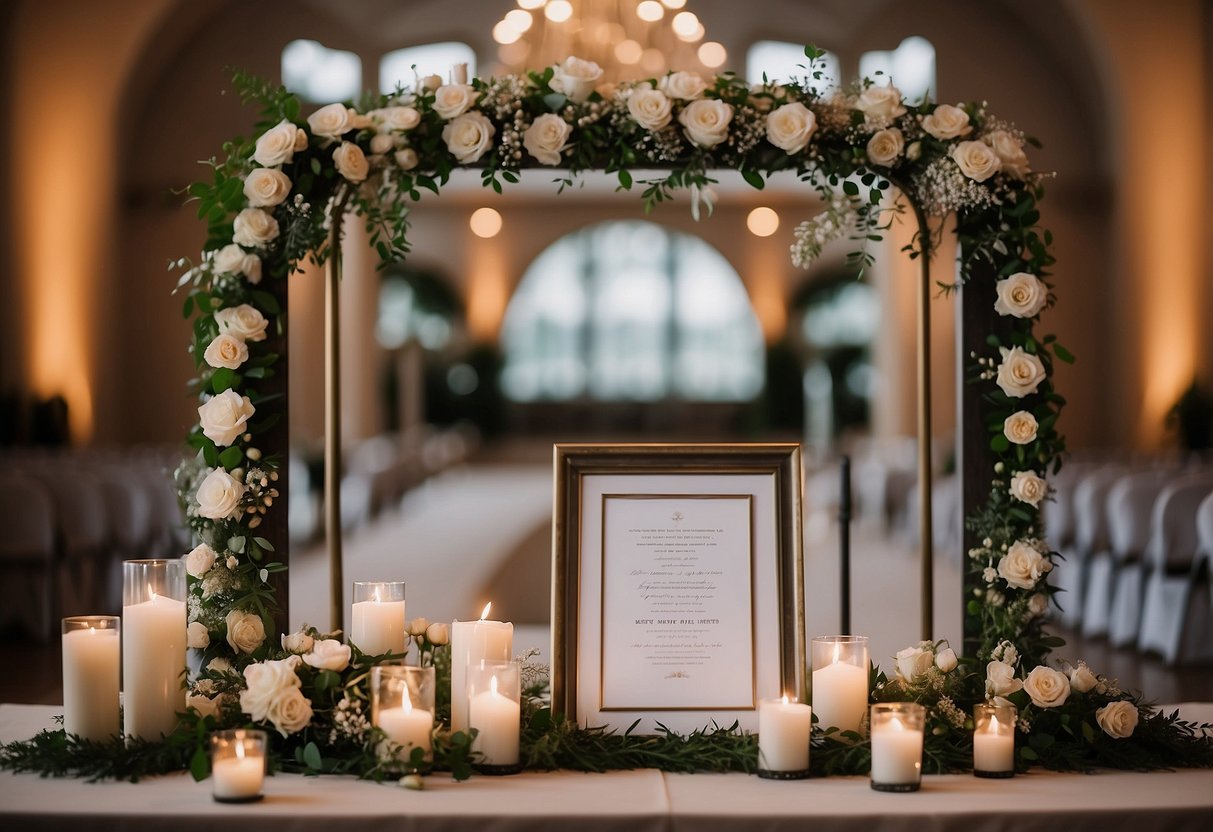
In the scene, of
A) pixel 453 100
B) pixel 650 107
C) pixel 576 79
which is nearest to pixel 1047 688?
pixel 650 107

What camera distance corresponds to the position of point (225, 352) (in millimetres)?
2703

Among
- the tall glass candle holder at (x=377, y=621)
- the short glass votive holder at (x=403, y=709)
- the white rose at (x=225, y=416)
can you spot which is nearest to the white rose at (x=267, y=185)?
the white rose at (x=225, y=416)

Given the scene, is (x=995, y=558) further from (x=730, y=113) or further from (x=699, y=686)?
(x=730, y=113)

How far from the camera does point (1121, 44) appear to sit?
48.4ft

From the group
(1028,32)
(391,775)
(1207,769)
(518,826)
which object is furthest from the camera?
(1028,32)

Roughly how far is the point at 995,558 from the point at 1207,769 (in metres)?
0.69

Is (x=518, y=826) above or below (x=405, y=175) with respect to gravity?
below

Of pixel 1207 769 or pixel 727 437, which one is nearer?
pixel 1207 769

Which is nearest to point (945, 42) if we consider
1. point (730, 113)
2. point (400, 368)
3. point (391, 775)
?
point (400, 368)

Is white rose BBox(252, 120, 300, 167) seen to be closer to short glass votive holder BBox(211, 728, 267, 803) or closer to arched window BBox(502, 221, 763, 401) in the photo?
short glass votive holder BBox(211, 728, 267, 803)

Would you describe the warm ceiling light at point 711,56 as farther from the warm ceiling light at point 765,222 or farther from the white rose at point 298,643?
the white rose at point 298,643

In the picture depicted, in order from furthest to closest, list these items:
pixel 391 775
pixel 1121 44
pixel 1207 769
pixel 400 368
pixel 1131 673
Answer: pixel 400 368 → pixel 1121 44 → pixel 1131 673 → pixel 1207 769 → pixel 391 775

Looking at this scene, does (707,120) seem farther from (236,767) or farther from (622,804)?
(236,767)

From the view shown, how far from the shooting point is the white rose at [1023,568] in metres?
2.75
